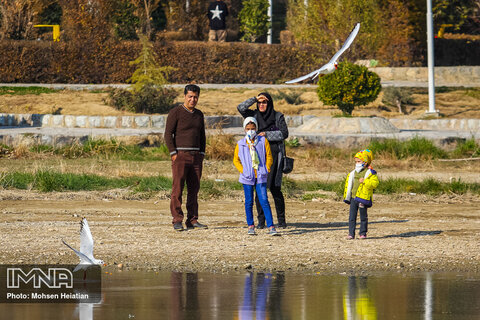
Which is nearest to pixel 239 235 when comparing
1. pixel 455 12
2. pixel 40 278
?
pixel 40 278

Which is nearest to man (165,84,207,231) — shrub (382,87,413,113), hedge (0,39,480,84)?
shrub (382,87,413,113)

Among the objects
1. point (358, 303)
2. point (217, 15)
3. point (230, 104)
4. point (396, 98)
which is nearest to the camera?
point (358, 303)

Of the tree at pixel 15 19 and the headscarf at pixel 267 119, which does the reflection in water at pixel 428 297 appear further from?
the tree at pixel 15 19

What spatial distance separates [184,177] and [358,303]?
162 inches

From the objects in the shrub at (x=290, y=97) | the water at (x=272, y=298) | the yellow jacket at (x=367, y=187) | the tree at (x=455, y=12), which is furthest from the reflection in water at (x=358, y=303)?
the tree at (x=455, y=12)

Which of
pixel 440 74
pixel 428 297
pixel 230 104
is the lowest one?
pixel 428 297

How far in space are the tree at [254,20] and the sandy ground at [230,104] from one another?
401 inches

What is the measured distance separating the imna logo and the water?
39 centimetres

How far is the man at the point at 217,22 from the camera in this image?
38188mm

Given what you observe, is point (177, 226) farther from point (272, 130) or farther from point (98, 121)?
point (98, 121)

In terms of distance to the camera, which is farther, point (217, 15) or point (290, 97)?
point (217, 15)

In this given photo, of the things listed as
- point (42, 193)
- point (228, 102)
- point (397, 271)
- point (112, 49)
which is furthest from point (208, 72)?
point (397, 271)

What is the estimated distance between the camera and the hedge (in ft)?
110

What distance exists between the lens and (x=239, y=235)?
11242mm
